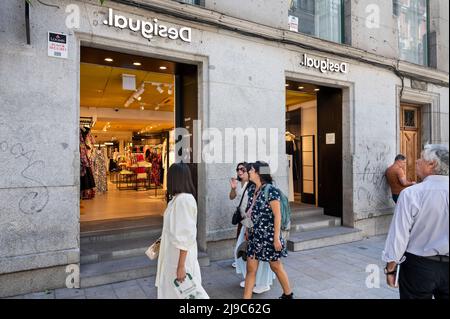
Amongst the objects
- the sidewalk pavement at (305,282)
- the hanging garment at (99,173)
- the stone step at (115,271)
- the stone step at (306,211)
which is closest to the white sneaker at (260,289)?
the sidewalk pavement at (305,282)

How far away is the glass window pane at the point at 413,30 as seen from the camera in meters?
8.66

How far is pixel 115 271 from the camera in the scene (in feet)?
14.6

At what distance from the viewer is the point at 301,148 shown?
9703 mm

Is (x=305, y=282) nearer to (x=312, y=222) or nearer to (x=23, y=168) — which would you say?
(x=312, y=222)

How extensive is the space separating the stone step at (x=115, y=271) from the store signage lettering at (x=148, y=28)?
11.1ft

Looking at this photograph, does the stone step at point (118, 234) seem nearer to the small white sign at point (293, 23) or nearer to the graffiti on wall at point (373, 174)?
the graffiti on wall at point (373, 174)

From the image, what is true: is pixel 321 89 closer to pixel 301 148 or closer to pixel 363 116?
pixel 363 116

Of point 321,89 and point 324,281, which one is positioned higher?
point 321,89

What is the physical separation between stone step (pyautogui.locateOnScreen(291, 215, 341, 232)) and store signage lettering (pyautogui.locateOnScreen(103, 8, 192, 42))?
4.30 meters

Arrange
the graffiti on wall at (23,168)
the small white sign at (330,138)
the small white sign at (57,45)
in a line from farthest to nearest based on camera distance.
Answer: the small white sign at (330,138) → the small white sign at (57,45) → the graffiti on wall at (23,168)

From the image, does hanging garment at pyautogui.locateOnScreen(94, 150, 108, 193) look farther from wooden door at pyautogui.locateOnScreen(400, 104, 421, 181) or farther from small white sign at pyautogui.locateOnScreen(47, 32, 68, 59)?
wooden door at pyautogui.locateOnScreen(400, 104, 421, 181)
